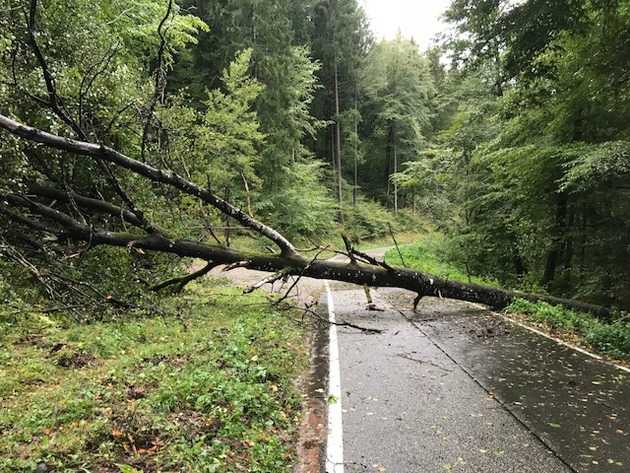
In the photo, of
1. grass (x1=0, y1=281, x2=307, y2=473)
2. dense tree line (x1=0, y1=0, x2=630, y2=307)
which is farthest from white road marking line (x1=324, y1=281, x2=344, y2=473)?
dense tree line (x1=0, y1=0, x2=630, y2=307)

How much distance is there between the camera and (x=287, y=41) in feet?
90.4

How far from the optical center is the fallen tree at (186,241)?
25.1 feet

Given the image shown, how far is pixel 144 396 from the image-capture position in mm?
4586

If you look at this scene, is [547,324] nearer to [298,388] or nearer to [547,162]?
[547,162]

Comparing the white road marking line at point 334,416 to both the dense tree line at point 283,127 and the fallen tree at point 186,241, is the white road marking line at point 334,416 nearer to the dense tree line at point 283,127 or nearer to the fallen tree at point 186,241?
the fallen tree at point 186,241

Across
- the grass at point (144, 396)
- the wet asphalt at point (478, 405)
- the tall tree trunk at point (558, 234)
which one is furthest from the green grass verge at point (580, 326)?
the grass at point (144, 396)

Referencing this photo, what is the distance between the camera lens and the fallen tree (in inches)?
301

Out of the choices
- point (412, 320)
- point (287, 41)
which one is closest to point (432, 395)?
point (412, 320)

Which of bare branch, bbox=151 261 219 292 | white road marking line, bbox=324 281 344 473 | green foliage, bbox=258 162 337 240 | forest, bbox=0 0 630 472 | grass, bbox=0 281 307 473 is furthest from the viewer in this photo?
green foliage, bbox=258 162 337 240

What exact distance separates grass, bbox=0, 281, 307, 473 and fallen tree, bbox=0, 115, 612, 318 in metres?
1.97

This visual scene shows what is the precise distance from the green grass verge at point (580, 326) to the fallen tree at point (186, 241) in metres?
0.58

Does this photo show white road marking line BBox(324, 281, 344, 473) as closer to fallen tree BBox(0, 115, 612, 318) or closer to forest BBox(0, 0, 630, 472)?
forest BBox(0, 0, 630, 472)

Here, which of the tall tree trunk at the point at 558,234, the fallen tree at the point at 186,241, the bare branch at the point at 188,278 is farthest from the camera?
the tall tree trunk at the point at 558,234

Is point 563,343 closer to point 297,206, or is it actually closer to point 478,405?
point 478,405
